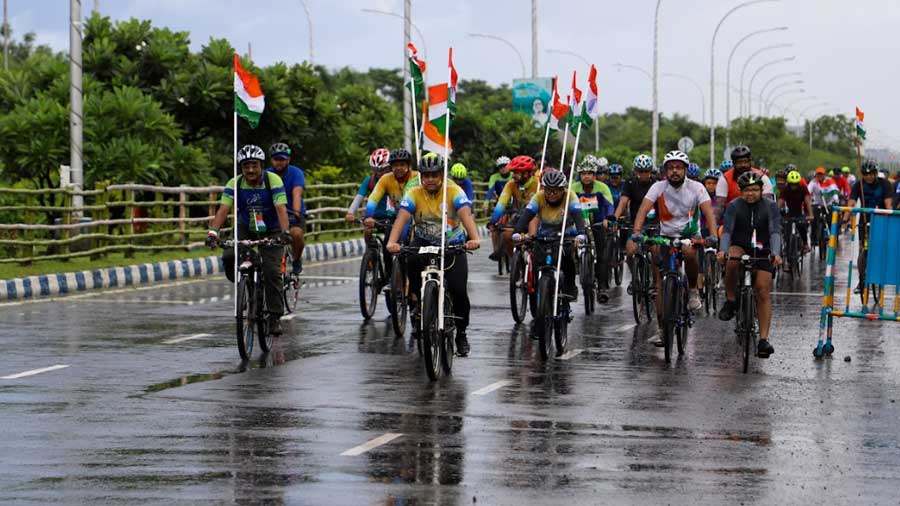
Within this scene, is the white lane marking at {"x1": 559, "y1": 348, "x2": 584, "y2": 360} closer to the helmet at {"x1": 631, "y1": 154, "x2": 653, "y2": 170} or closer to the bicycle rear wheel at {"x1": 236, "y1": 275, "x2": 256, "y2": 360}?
the bicycle rear wheel at {"x1": 236, "y1": 275, "x2": 256, "y2": 360}

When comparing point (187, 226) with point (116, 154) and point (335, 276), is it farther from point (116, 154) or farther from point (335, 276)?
point (335, 276)

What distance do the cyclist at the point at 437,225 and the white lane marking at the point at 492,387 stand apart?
0.89 metres

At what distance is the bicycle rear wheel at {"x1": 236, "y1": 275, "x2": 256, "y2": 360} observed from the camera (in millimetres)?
14719

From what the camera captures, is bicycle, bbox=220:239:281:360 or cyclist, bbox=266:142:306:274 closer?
bicycle, bbox=220:239:281:360

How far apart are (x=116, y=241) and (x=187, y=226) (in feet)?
11.0

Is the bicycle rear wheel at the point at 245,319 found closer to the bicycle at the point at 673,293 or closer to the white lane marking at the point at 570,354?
the white lane marking at the point at 570,354

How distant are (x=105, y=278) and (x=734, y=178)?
10.1 metres

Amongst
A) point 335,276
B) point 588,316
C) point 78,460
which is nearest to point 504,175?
point 335,276

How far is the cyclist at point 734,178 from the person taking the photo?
1803cm

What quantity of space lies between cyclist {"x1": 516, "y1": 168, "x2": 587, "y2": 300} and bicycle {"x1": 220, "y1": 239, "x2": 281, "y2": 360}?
2.64 meters

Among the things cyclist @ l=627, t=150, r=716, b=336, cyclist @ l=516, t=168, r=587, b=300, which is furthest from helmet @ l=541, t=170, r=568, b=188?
cyclist @ l=627, t=150, r=716, b=336

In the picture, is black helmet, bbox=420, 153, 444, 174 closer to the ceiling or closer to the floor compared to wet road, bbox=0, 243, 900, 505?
closer to the ceiling

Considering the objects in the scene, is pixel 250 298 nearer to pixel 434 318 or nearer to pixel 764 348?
pixel 434 318

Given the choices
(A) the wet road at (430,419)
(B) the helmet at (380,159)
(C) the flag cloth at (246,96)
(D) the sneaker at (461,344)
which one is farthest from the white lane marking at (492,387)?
(B) the helmet at (380,159)
